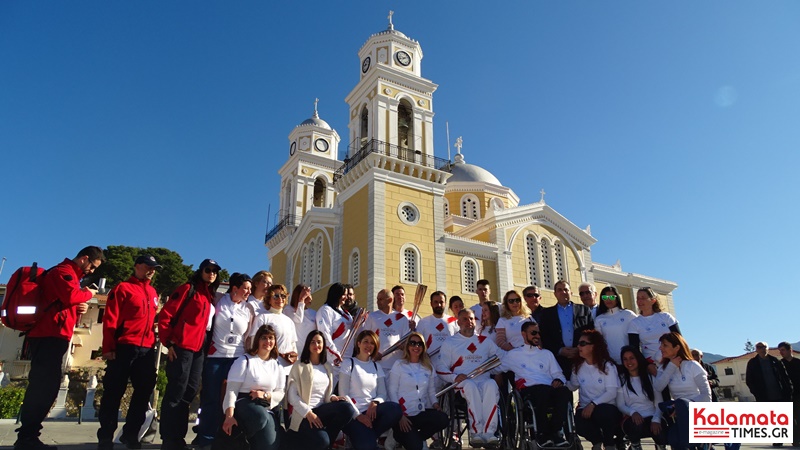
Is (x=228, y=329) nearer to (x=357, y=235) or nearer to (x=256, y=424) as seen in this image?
(x=256, y=424)

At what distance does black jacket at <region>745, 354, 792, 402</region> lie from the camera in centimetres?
830

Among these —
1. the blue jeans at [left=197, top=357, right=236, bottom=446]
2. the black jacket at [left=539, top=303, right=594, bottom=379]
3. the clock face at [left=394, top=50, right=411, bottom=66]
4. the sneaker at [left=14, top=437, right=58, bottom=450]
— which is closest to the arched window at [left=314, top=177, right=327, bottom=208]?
the clock face at [left=394, top=50, right=411, bottom=66]

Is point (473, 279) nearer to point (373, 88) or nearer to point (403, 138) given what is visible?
point (403, 138)

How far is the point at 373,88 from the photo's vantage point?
78.7ft

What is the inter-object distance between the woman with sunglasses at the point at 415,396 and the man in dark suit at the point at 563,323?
Result: 1.72 meters

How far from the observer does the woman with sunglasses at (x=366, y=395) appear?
5195 millimetres

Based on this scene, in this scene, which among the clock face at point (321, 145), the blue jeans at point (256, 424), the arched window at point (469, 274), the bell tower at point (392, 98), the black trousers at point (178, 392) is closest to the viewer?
the blue jeans at point (256, 424)

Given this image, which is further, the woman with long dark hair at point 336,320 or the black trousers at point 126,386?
the woman with long dark hair at point 336,320

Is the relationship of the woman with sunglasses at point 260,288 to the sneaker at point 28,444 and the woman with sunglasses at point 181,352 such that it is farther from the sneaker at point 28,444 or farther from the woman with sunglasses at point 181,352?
the sneaker at point 28,444

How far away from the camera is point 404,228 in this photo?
2194 cm

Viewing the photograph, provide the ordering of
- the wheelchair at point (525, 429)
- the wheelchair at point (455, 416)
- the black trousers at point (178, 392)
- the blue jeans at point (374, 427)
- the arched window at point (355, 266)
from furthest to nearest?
the arched window at point (355, 266)
the wheelchair at point (455, 416)
the wheelchair at point (525, 429)
the blue jeans at point (374, 427)
the black trousers at point (178, 392)

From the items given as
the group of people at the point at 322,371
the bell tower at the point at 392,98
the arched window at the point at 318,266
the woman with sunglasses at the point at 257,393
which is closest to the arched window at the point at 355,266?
the arched window at the point at 318,266

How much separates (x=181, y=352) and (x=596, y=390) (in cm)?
434
